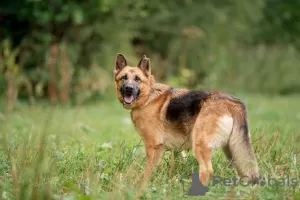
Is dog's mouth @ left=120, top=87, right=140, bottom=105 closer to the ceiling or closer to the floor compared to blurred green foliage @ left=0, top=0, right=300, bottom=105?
closer to the floor

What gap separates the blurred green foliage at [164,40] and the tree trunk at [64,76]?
0.19m

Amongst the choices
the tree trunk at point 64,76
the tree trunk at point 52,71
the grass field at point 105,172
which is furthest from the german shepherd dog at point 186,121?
the tree trunk at point 52,71

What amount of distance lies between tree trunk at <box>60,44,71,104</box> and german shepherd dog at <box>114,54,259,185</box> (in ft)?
28.9

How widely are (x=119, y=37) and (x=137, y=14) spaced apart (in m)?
1.15

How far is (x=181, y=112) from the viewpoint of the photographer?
6.01 meters

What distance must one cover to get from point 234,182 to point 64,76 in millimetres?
10580

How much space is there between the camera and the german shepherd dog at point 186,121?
5.47 meters

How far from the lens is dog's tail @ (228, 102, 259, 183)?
5388 millimetres

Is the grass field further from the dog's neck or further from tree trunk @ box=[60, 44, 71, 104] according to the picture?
tree trunk @ box=[60, 44, 71, 104]

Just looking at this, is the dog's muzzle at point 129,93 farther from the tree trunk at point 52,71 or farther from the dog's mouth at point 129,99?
the tree trunk at point 52,71

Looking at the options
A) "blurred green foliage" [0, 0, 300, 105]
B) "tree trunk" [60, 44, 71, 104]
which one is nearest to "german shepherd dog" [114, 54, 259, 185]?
"blurred green foliage" [0, 0, 300, 105]

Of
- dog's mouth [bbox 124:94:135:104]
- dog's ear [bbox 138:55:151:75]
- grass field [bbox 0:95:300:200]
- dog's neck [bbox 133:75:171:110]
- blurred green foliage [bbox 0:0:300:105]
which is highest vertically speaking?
blurred green foliage [bbox 0:0:300:105]

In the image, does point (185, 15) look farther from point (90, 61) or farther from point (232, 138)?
point (232, 138)

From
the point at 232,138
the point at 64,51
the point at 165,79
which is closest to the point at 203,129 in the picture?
the point at 232,138
